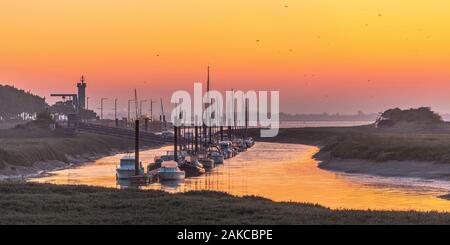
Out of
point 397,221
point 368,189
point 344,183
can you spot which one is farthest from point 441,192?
point 397,221

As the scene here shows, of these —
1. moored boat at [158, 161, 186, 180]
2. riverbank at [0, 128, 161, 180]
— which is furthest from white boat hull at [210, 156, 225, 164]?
moored boat at [158, 161, 186, 180]

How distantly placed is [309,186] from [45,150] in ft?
179

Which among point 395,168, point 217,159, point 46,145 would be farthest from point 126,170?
point 46,145

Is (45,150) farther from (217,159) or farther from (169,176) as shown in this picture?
(169,176)

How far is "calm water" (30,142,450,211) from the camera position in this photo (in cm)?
6100

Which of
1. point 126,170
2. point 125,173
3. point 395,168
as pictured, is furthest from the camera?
point 395,168

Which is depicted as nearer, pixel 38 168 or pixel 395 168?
pixel 395 168

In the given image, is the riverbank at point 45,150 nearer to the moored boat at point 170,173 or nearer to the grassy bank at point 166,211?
the moored boat at point 170,173

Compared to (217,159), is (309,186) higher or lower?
higher

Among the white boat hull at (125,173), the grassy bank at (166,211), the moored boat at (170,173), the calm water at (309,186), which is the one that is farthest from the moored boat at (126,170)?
the grassy bank at (166,211)

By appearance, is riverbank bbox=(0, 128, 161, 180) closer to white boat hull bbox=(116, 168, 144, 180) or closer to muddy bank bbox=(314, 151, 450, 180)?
white boat hull bbox=(116, 168, 144, 180)

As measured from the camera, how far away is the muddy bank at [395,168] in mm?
87625

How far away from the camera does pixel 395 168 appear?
9794 cm
